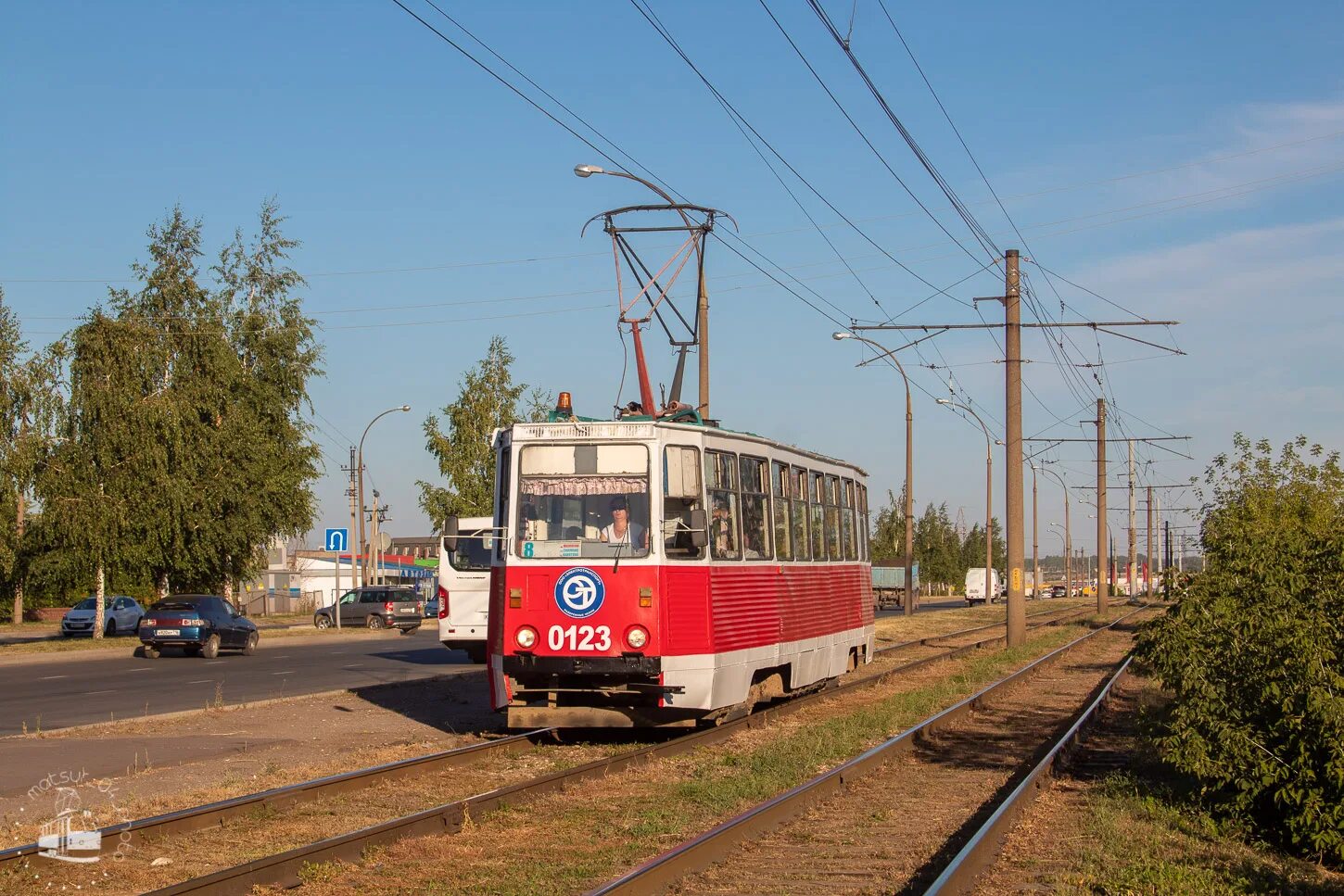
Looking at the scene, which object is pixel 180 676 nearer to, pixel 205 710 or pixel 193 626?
pixel 193 626

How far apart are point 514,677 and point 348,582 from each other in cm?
7799

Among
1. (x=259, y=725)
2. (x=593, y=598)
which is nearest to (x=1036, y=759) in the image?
(x=593, y=598)

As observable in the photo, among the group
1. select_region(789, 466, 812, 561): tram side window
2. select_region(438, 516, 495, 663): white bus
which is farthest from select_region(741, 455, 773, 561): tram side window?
select_region(438, 516, 495, 663): white bus

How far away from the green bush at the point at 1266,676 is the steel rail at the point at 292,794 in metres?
5.89

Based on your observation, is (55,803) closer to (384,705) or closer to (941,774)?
(941,774)

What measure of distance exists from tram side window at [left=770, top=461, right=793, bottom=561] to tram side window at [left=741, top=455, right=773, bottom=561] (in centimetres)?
26

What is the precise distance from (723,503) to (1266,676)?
605cm

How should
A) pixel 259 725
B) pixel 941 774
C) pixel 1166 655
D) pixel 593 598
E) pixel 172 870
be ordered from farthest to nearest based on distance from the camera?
pixel 259 725, pixel 593 598, pixel 941 774, pixel 1166 655, pixel 172 870

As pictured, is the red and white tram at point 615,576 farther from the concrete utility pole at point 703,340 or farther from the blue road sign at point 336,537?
the blue road sign at point 336,537

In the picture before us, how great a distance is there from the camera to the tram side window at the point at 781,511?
15.8 metres

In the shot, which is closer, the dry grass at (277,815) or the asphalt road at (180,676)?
the dry grass at (277,815)

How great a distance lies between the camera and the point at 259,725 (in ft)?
54.9

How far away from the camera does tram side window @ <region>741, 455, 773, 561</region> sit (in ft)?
48.5

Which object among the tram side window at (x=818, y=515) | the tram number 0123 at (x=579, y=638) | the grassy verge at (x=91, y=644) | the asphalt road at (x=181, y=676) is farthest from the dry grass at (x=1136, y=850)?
the grassy verge at (x=91, y=644)
